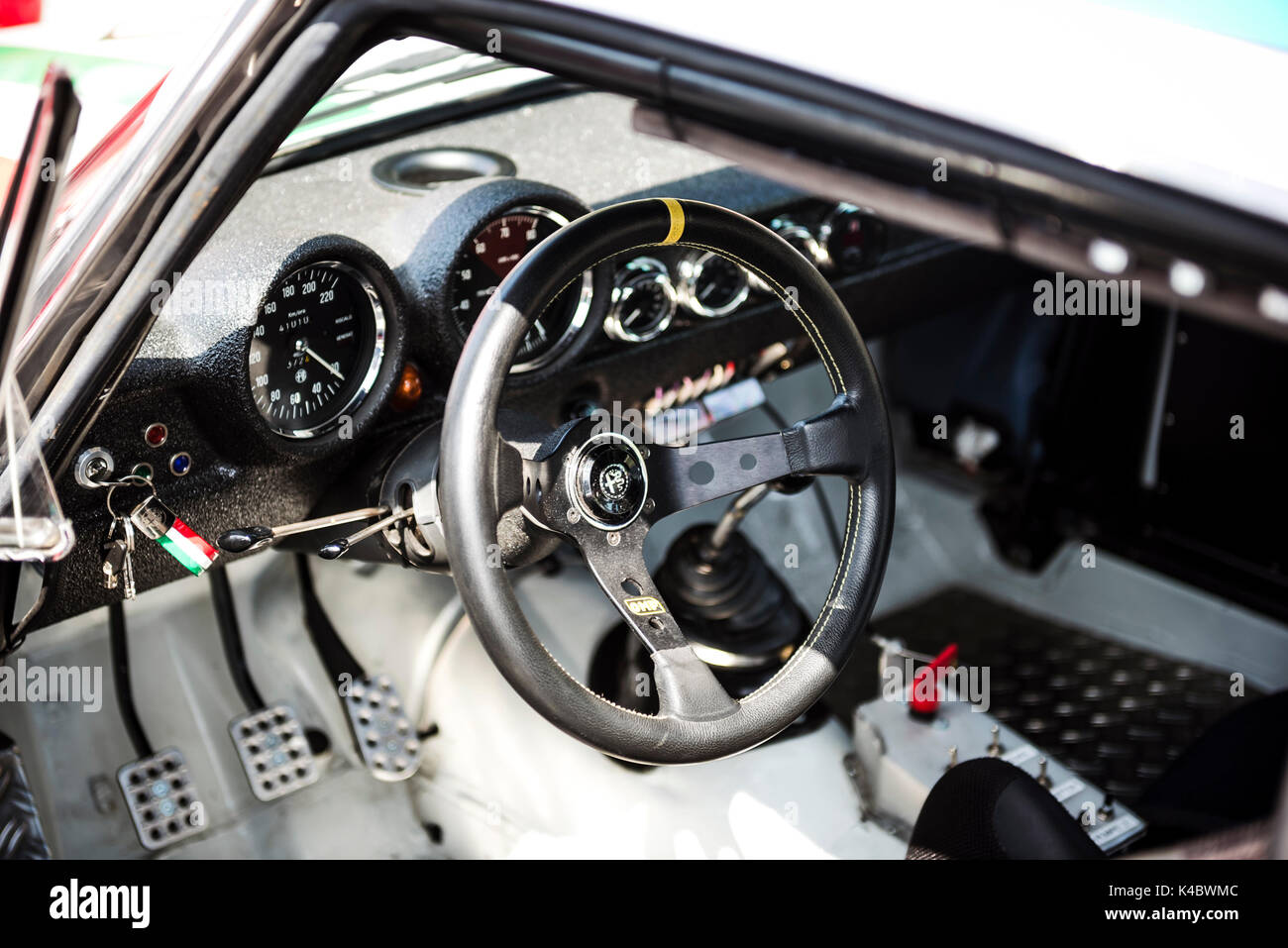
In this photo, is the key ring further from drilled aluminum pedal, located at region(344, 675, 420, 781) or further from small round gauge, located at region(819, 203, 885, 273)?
small round gauge, located at region(819, 203, 885, 273)

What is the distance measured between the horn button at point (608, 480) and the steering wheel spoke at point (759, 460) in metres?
0.03

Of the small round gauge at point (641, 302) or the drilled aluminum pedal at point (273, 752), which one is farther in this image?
the drilled aluminum pedal at point (273, 752)

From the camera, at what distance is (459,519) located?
50.5 inches


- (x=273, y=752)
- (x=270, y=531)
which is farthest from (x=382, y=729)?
(x=270, y=531)

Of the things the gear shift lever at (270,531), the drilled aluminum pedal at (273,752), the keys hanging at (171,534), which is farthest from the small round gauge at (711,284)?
the drilled aluminum pedal at (273,752)

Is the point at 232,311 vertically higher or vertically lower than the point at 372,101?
lower

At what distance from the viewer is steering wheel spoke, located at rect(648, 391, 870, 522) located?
1.50 m

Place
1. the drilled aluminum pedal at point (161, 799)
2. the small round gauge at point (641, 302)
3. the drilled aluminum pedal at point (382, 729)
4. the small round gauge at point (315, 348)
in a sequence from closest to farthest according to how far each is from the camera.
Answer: the small round gauge at point (315, 348) < the small round gauge at point (641, 302) < the drilled aluminum pedal at point (161, 799) < the drilled aluminum pedal at point (382, 729)

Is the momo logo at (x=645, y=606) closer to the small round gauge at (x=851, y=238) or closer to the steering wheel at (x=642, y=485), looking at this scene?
the steering wheel at (x=642, y=485)

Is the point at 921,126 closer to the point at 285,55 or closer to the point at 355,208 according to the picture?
the point at 285,55

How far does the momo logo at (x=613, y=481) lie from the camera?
143 centimetres

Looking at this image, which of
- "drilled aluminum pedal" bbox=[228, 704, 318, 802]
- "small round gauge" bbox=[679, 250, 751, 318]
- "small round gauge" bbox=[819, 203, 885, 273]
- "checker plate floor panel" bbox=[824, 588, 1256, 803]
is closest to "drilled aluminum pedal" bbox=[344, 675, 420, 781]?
"drilled aluminum pedal" bbox=[228, 704, 318, 802]
